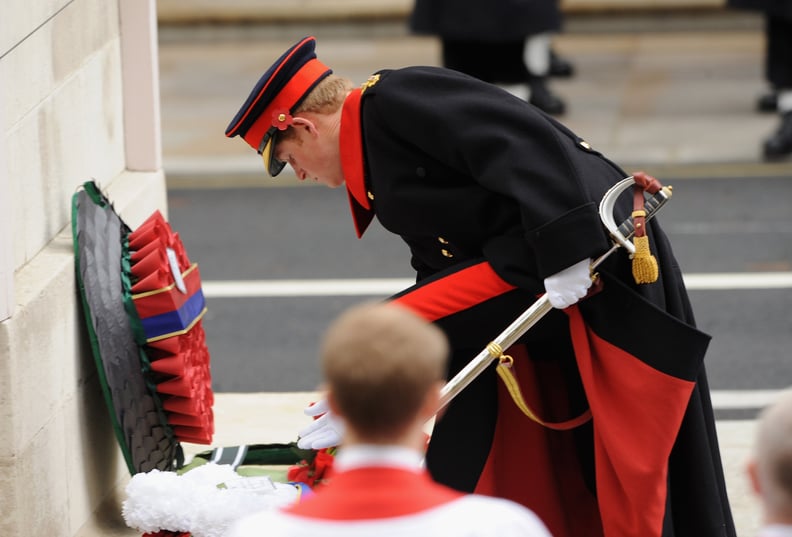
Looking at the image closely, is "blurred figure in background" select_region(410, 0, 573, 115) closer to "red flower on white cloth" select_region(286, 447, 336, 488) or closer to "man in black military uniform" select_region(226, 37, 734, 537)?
"red flower on white cloth" select_region(286, 447, 336, 488)

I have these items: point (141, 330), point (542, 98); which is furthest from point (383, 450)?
point (542, 98)

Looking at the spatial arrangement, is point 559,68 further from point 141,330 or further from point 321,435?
point 321,435

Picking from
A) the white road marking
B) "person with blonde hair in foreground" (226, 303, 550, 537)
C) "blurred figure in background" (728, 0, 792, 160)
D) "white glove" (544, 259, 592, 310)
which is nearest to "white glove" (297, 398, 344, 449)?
"white glove" (544, 259, 592, 310)

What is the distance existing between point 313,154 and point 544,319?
746mm

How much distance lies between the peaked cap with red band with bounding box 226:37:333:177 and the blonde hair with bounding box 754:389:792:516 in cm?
194

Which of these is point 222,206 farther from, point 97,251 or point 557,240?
point 557,240

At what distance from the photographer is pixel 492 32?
10.1 m

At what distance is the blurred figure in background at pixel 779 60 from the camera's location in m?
9.50

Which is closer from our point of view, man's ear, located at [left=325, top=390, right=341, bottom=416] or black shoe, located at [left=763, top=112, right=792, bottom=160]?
man's ear, located at [left=325, top=390, right=341, bottom=416]

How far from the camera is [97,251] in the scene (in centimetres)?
427

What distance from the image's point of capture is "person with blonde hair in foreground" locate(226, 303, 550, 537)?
6.95 ft

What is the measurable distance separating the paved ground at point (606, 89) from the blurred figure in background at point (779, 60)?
0.47 feet

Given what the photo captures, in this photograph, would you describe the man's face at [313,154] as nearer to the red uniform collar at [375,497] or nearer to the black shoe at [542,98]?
the red uniform collar at [375,497]

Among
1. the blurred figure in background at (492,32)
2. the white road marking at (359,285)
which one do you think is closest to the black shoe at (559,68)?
the blurred figure in background at (492,32)
